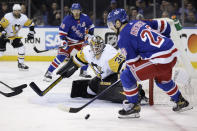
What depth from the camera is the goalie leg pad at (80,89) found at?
4.28 metres

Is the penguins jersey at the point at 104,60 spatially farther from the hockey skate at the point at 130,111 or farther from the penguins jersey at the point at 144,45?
the penguins jersey at the point at 144,45

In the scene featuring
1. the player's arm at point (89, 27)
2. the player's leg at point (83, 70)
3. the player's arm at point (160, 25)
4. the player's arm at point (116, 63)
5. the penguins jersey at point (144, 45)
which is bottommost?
the player's leg at point (83, 70)

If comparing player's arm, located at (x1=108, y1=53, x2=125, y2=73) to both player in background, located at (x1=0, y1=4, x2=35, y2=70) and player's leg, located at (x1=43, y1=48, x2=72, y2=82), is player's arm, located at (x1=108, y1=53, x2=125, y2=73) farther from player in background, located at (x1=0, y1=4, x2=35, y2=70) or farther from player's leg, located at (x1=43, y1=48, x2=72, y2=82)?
player in background, located at (x1=0, y1=4, x2=35, y2=70)

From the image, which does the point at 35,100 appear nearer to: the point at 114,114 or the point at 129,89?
the point at 114,114

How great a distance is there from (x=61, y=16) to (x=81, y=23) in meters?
2.17

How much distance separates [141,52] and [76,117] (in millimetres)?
Answer: 757

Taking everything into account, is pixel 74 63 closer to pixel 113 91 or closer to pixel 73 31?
pixel 113 91

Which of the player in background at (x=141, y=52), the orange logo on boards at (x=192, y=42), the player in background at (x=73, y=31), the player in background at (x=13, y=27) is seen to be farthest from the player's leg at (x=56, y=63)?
the player in background at (x=141, y=52)

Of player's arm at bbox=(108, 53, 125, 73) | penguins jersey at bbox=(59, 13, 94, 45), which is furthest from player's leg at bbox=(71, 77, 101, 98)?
penguins jersey at bbox=(59, 13, 94, 45)

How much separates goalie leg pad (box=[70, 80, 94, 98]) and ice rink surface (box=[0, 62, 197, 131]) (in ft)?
0.23

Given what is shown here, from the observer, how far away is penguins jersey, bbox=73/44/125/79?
3955 mm

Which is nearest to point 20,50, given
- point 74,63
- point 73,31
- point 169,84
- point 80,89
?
point 73,31

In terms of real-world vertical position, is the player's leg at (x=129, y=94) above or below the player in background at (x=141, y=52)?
below

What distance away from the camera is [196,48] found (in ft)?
23.1
